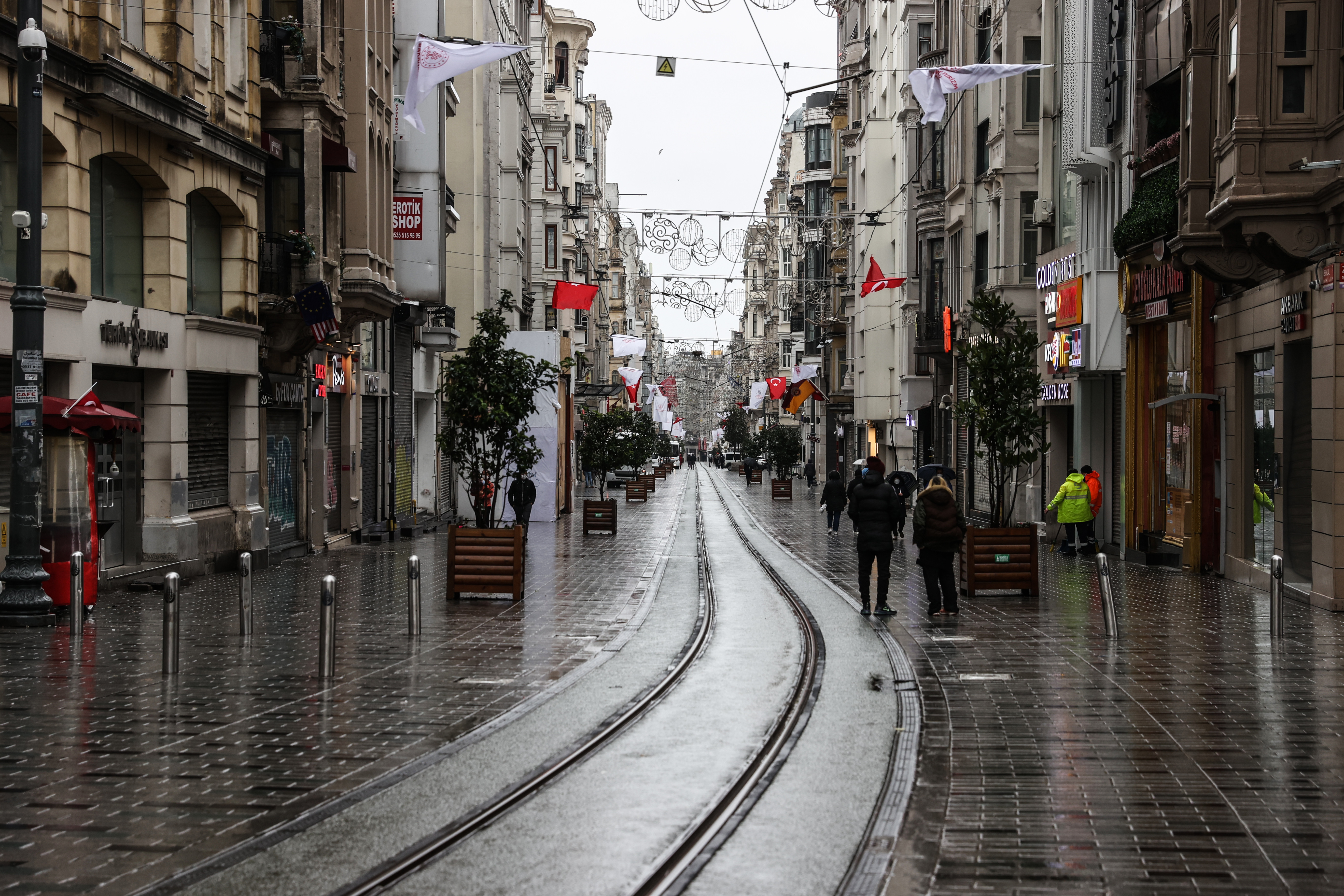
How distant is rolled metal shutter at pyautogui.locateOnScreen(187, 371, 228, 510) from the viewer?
23875mm

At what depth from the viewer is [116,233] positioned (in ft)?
70.8

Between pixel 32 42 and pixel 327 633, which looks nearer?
pixel 327 633

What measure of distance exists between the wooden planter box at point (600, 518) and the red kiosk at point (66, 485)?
18.0m

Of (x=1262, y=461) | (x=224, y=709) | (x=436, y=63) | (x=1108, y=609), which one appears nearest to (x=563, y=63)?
(x=436, y=63)

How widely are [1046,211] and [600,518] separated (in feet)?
40.9

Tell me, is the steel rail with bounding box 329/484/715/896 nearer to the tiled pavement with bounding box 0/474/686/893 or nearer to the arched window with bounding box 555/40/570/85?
the tiled pavement with bounding box 0/474/686/893

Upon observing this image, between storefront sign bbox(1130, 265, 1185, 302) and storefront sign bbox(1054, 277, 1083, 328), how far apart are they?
2.04m

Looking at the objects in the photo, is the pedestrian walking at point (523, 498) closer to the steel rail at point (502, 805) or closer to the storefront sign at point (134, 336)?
the storefront sign at point (134, 336)

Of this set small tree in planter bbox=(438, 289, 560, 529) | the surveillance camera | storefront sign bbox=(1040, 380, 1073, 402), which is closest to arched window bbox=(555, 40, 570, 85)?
storefront sign bbox=(1040, 380, 1073, 402)

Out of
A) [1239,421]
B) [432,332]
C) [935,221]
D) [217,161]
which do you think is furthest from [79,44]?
[935,221]

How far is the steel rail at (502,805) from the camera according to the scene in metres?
6.45

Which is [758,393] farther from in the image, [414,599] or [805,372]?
[414,599]

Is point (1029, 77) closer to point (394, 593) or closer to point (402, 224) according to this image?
point (402, 224)

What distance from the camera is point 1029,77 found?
35969 millimetres
